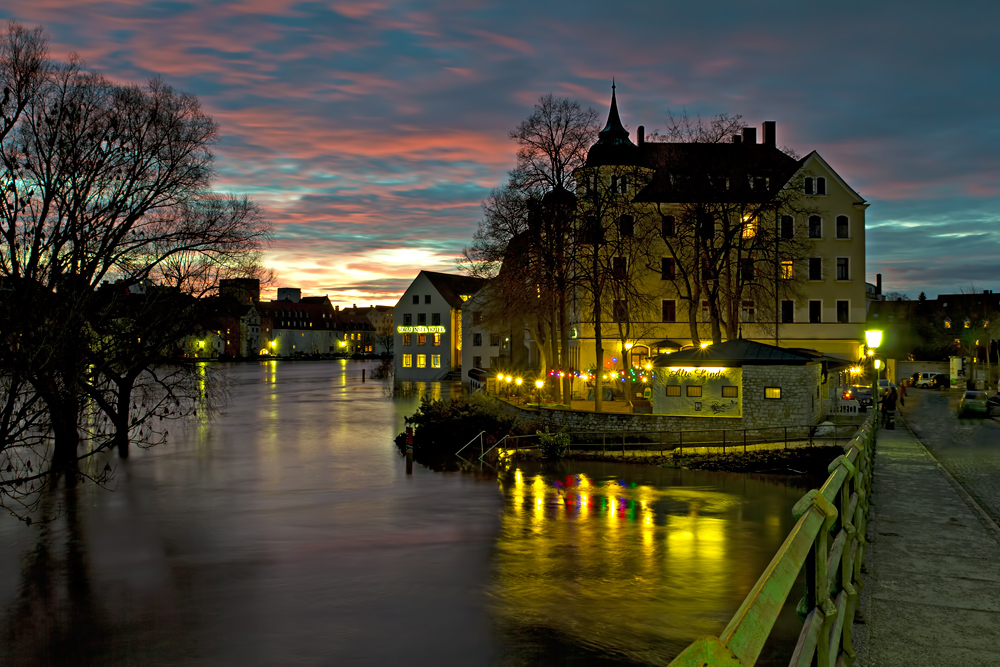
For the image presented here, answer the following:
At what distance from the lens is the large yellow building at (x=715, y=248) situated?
4309 cm

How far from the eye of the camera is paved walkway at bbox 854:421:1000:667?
5637 millimetres

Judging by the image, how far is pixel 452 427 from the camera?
39875 mm

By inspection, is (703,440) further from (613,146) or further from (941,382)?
(941,382)

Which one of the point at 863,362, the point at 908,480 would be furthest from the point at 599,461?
the point at 863,362

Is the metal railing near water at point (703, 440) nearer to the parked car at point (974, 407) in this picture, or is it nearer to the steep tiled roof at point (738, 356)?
the steep tiled roof at point (738, 356)

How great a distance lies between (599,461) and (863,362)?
33.5 m

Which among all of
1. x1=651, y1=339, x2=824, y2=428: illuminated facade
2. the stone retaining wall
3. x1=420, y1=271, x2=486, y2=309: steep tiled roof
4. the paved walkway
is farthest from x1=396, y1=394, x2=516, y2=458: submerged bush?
x1=420, y1=271, x2=486, y2=309: steep tiled roof

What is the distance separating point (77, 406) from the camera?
2288 centimetres

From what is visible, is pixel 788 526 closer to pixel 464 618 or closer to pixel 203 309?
pixel 464 618

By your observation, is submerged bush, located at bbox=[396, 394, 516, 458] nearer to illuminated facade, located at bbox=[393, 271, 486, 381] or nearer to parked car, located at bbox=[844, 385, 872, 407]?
parked car, located at bbox=[844, 385, 872, 407]

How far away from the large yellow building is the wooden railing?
3724 cm

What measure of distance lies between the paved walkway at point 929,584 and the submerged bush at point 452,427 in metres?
28.4

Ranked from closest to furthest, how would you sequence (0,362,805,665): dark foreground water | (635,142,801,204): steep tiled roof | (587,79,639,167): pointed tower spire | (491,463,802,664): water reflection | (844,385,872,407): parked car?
(0,362,805,665): dark foreground water
(491,463,802,664): water reflection
(635,142,801,204): steep tiled roof
(844,385,872,407): parked car
(587,79,639,167): pointed tower spire

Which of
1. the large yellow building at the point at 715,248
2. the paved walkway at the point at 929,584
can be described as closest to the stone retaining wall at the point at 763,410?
the large yellow building at the point at 715,248
